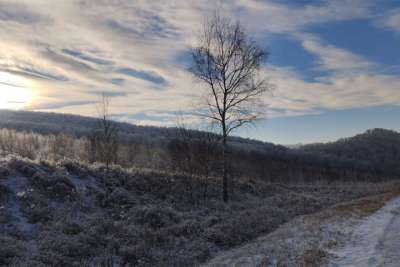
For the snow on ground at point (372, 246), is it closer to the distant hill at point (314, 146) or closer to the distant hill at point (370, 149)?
the distant hill at point (314, 146)

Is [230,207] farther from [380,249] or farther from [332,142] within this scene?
[332,142]

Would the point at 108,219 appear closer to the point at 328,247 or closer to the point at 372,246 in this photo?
the point at 328,247

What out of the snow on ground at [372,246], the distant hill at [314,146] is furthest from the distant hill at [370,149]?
the snow on ground at [372,246]

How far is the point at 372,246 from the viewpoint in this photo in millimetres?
9703

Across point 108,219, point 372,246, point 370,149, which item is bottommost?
point 108,219

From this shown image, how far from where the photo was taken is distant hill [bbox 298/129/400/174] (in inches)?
5566

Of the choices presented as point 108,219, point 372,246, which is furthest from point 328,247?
point 108,219

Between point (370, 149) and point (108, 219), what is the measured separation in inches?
6621

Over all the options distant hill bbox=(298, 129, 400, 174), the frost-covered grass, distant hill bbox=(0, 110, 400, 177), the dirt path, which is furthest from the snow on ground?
distant hill bbox=(298, 129, 400, 174)

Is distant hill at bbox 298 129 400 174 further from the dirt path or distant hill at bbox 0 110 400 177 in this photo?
the dirt path

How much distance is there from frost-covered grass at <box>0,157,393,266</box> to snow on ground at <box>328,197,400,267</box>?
398cm

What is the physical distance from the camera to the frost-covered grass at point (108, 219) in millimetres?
10009

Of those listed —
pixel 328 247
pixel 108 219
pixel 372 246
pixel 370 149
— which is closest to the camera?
pixel 372 246

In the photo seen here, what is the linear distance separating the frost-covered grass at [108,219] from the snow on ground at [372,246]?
3.98m
